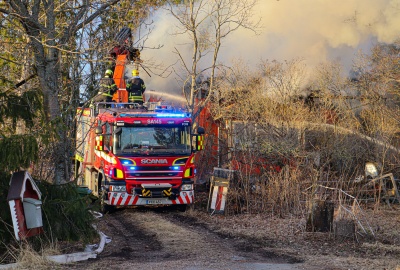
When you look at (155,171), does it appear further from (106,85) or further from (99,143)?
(106,85)

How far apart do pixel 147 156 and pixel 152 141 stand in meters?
0.43

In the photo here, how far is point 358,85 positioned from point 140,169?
7.27 m

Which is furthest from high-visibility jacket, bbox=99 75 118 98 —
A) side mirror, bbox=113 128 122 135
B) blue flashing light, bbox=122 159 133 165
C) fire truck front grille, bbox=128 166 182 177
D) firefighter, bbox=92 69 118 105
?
fire truck front grille, bbox=128 166 182 177

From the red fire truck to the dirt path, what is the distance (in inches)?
37.3

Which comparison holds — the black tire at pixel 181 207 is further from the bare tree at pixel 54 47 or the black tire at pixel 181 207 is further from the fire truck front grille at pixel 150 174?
the bare tree at pixel 54 47

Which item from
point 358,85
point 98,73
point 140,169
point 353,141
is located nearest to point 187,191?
point 140,169

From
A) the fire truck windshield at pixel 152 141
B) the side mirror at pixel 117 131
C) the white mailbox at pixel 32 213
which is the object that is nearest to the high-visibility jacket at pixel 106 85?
the side mirror at pixel 117 131

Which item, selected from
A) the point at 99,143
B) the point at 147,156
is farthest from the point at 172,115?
the point at 99,143

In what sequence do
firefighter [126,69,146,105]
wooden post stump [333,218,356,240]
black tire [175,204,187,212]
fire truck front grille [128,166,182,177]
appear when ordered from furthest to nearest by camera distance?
firefighter [126,69,146,105]
black tire [175,204,187,212]
fire truck front grille [128,166,182,177]
wooden post stump [333,218,356,240]

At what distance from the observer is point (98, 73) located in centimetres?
1481

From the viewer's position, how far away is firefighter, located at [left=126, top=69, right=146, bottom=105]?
1667 centimetres

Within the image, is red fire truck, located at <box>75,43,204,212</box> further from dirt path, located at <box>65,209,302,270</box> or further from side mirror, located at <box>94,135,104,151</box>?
dirt path, located at <box>65,209,302,270</box>

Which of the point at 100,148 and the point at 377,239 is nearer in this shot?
the point at 377,239

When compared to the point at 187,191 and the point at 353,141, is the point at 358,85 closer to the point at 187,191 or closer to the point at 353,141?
the point at 353,141
